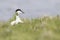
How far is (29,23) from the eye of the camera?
17.8 m

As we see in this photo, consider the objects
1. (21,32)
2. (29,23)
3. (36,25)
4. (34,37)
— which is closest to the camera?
(34,37)

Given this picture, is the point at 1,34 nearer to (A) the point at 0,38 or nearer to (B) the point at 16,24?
(A) the point at 0,38

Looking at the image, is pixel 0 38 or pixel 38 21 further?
pixel 38 21

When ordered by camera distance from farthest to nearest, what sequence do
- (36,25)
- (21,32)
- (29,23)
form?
(29,23), (36,25), (21,32)

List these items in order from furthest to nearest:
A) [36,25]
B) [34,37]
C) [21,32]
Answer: [36,25] → [21,32] → [34,37]

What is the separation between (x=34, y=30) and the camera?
15500 millimetres

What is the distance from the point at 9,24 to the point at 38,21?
1.39m

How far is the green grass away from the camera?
1407 cm

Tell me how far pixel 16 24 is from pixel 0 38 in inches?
119

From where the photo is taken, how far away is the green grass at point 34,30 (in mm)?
14070

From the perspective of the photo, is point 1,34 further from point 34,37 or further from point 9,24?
point 9,24

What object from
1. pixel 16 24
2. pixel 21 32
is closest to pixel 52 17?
pixel 16 24

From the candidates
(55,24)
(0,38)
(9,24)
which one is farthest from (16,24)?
(0,38)

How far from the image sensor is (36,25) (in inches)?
652
